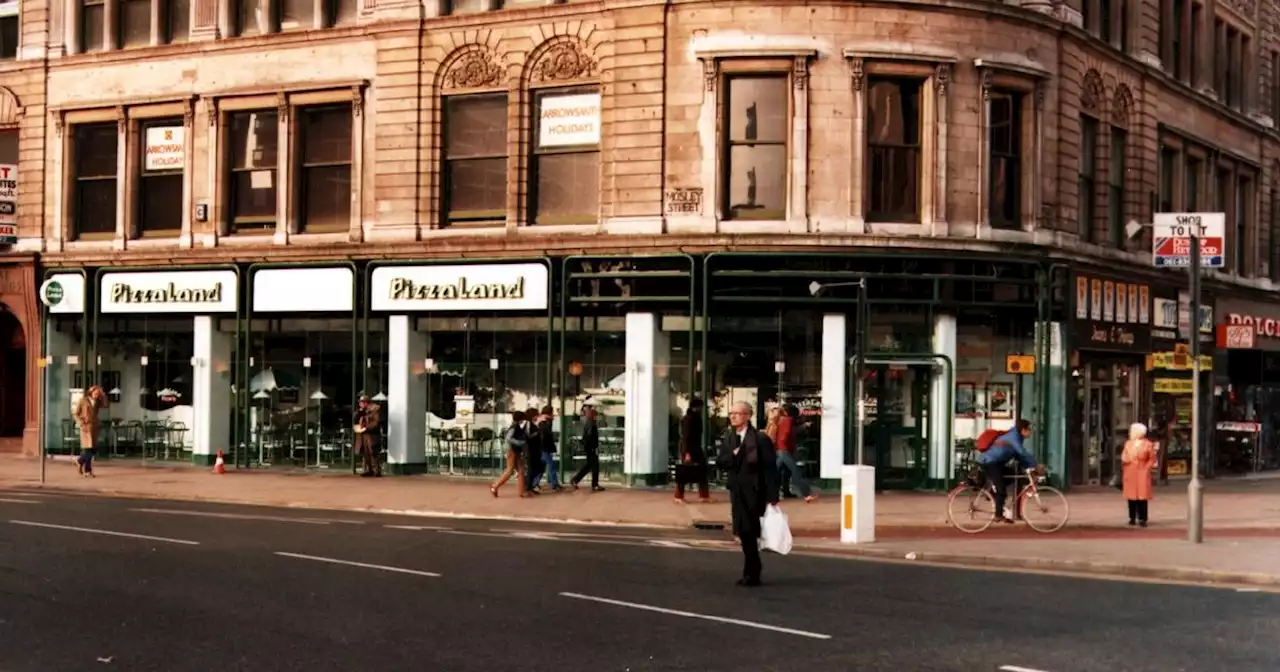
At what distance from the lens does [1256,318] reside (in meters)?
41.5

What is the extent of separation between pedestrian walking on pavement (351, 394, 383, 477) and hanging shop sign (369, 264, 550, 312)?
2.21 meters

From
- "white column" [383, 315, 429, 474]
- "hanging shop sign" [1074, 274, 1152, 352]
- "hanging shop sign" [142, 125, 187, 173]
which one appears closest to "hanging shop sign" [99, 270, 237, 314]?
"hanging shop sign" [142, 125, 187, 173]

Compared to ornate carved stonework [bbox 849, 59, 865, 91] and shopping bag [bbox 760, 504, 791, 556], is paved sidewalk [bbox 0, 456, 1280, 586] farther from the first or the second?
ornate carved stonework [bbox 849, 59, 865, 91]

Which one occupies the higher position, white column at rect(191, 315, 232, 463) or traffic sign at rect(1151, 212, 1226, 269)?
traffic sign at rect(1151, 212, 1226, 269)

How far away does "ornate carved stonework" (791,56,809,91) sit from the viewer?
27656 mm

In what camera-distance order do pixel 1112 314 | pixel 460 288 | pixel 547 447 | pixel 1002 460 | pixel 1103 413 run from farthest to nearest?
pixel 1103 413
pixel 1112 314
pixel 460 288
pixel 547 447
pixel 1002 460

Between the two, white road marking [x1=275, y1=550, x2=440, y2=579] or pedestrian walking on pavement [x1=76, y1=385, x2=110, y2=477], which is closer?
white road marking [x1=275, y1=550, x2=440, y2=579]

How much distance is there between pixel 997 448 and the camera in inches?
842

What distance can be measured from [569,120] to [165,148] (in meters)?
10.8

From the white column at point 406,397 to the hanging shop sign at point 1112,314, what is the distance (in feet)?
46.4

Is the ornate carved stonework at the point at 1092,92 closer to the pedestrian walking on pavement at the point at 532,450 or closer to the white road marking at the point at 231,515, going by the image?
the pedestrian walking on pavement at the point at 532,450

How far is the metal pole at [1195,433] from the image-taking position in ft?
64.4

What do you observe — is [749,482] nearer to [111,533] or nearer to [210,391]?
[111,533]

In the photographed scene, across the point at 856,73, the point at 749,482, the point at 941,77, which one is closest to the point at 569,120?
the point at 856,73
